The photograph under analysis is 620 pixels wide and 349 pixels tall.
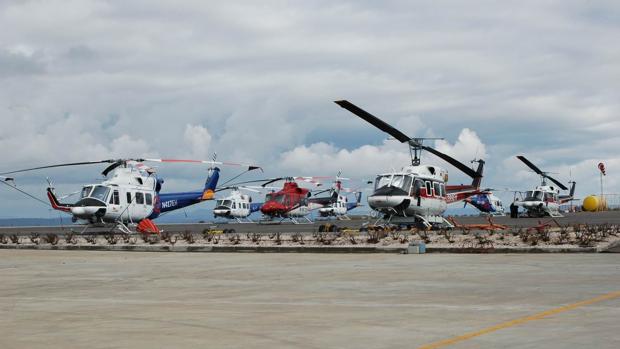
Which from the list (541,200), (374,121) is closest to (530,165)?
(541,200)

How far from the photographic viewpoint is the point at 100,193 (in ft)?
130

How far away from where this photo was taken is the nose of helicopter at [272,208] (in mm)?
65312

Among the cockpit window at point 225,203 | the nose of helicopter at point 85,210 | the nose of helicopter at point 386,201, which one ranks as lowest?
the nose of helicopter at point 85,210

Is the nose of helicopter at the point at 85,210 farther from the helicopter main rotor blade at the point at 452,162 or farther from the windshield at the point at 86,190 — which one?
the helicopter main rotor blade at the point at 452,162

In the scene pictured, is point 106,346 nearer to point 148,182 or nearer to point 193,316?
point 193,316

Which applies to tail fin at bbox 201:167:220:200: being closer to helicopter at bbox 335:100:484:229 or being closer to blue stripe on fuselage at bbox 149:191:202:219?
blue stripe on fuselage at bbox 149:191:202:219

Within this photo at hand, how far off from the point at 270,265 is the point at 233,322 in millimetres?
9926

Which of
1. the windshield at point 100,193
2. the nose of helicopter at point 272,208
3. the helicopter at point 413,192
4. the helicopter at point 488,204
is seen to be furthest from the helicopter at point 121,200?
the helicopter at point 488,204

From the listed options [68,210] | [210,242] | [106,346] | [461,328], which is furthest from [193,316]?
[68,210]

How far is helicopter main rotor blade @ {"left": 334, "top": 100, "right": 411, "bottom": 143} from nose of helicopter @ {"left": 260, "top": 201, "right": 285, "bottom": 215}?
30.8 m

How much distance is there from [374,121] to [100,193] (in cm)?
1621

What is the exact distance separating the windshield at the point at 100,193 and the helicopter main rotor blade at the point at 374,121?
15.5m

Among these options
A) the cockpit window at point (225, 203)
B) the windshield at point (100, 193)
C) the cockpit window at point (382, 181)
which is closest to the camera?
the cockpit window at point (382, 181)

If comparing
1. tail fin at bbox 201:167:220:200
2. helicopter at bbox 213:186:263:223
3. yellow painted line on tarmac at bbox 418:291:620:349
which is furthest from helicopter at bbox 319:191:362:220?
yellow painted line on tarmac at bbox 418:291:620:349
